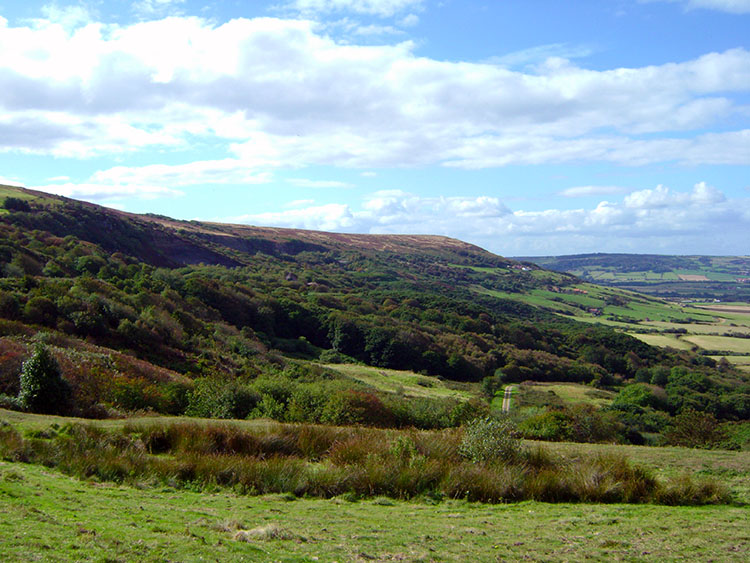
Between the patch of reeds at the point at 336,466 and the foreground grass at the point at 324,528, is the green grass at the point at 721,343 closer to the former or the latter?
the patch of reeds at the point at 336,466

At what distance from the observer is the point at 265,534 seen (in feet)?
25.9

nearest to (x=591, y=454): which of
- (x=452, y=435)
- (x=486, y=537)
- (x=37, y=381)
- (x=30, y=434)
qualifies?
(x=452, y=435)

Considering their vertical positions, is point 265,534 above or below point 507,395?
above

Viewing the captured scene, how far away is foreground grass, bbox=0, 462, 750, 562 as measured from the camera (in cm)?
696

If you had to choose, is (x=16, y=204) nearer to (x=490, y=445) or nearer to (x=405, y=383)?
(x=405, y=383)

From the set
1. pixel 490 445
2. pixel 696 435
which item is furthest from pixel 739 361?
pixel 490 445

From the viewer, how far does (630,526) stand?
945 centimetres

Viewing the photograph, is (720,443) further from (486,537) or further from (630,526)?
(486,537)

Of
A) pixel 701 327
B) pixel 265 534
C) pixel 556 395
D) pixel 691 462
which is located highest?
pixel 265 534

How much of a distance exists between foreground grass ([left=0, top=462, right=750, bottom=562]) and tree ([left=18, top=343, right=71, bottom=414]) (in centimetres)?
758

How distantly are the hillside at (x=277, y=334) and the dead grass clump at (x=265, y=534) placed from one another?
12138mm

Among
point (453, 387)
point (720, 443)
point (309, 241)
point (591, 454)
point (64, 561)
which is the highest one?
point (309, 241)

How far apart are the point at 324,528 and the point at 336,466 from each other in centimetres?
346

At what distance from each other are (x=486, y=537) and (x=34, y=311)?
33.6 meters
